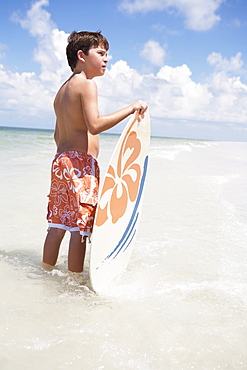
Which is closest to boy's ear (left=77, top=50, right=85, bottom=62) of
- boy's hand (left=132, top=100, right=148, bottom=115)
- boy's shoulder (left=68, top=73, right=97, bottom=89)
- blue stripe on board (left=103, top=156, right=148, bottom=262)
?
boy's shoulder (left=68, top=73, right=97, bottom=89)

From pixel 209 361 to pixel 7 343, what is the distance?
90 cm

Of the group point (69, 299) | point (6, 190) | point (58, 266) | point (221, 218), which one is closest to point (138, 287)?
point (69, 299)

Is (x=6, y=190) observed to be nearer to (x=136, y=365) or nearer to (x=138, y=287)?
(x=138, y=287)

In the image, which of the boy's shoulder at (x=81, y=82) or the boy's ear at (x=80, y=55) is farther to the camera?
the boy's ear at (x=80, y=55)

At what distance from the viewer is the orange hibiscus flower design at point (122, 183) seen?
90.7 inches

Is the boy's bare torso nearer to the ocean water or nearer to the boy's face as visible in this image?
the boy's face

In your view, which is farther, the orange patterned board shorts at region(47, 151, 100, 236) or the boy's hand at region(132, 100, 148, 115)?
the boy's hand at region(132, 100, 148, 115)

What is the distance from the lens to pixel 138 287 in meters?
2.43

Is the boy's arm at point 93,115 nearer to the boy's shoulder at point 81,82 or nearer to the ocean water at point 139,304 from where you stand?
the boy's shoulder at point 81,82

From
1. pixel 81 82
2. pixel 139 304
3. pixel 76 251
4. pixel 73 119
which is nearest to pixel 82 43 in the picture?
pixel 81 82

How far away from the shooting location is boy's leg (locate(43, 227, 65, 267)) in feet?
8.13

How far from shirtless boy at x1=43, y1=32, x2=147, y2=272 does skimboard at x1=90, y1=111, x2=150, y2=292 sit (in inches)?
4.1

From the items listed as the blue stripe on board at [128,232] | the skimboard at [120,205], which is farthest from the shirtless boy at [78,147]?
the blue stripe on board at [128,232]

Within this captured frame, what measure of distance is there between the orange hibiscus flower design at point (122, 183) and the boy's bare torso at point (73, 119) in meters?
0.20
